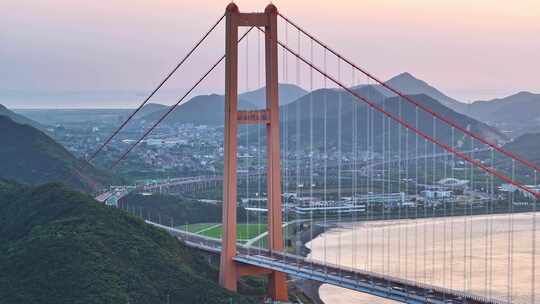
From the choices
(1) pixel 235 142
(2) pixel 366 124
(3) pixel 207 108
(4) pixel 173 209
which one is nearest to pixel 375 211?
(4) pixel 173 209

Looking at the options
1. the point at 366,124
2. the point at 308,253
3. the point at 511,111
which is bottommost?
the point at 308,253

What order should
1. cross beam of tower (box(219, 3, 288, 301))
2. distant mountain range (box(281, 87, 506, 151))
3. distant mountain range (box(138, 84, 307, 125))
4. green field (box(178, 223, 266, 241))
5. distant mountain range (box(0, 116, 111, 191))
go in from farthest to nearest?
1. distant mountain range (box(138, 84, 307, 125))
2. distant mountain range (box(281, 87, 506, 151))
3. distant mountain range (box(0, 116, 111, 191))
4. green field (box(178, 223, 266, 241))
5. cross beam of tower (box(219, 3, 288, 301))

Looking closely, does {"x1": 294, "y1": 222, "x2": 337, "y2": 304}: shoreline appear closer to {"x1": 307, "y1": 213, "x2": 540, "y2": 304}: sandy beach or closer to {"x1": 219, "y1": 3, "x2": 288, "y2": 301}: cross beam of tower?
{"x1": 307, "y1": 213, "x2": 540, "y2": 304}: sandy beach

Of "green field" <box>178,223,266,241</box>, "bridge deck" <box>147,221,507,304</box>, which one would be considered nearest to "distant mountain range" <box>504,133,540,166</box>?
"green field" <box>178,223,266,241</box>

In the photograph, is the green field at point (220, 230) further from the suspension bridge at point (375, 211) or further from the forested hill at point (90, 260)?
the forested hill at point (90, 260)

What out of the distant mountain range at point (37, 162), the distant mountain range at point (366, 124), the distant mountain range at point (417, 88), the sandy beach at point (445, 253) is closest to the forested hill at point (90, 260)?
the sandy beach at point (445, 253)

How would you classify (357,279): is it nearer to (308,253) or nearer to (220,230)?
(308,253)

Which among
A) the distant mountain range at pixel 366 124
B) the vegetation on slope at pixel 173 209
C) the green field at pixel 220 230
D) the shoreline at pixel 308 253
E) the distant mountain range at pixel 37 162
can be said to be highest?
the distant mountain range at pixel 366 124
